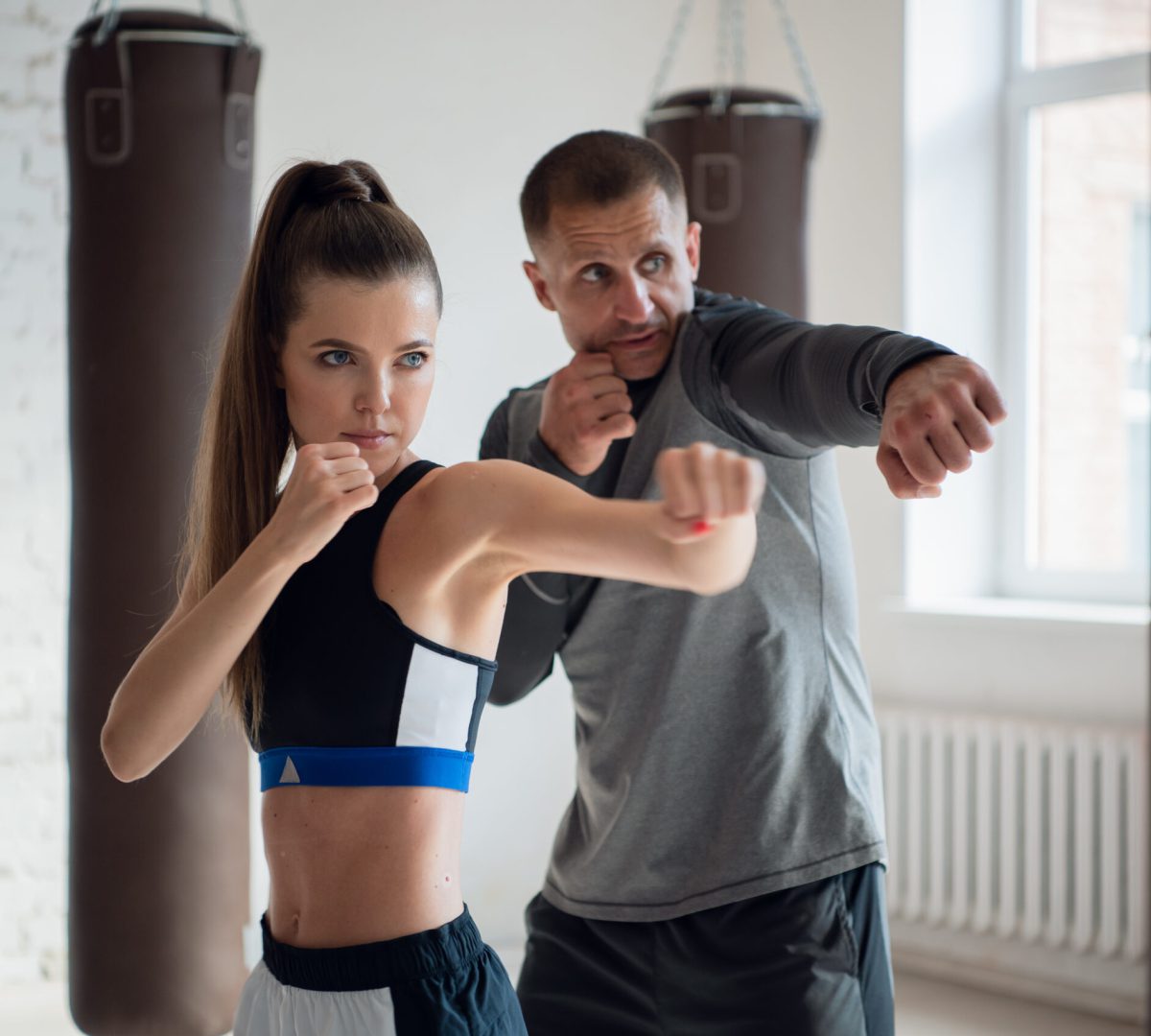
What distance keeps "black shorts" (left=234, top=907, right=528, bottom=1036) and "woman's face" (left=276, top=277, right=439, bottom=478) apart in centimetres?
37

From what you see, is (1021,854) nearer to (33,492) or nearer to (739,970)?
(739,970)

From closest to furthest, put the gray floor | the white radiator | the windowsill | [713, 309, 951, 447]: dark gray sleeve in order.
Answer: [713, 309, 951, 447]: dark gray sleeve, the gray floor, the white radiator, the windowsill

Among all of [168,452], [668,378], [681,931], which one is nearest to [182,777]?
[168,452]

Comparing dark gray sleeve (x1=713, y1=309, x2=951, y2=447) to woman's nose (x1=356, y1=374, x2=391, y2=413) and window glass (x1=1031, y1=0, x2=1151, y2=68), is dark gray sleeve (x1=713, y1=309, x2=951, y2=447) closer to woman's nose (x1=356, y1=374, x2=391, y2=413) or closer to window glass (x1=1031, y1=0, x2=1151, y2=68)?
woman's nose (x1=356, y1=374, x2=391, y2=413)

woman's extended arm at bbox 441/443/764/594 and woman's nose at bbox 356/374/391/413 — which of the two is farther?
woman's nose at bbox 356/374/391/413

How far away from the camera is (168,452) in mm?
2158

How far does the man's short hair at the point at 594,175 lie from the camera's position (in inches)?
56.2

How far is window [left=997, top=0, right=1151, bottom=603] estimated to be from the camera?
358 centimetres

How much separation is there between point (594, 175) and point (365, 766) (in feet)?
2.33

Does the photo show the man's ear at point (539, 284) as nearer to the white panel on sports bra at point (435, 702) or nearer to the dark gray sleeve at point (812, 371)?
the dark gray sleeve at point (812, 371)

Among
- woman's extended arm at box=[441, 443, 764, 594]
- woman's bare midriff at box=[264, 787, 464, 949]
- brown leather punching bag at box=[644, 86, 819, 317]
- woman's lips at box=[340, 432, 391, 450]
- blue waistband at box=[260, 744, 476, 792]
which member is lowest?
woman's bare midriff at box=[264, 787, 464, 949]

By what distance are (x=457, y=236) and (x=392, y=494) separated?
8.35ft

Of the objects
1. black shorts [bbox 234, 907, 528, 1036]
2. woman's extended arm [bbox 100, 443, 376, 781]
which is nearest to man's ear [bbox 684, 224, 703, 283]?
woman's extended arm [bbox 100, 443, 376, 781]

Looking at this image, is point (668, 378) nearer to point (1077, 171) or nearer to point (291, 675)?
point (291, 675)
